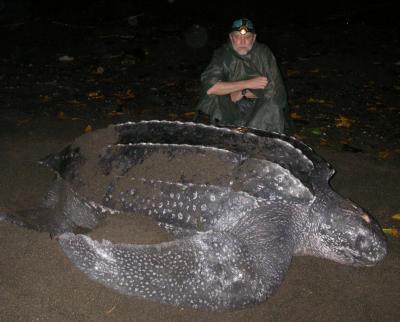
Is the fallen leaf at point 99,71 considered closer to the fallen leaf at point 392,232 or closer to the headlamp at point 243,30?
the headlamp at point 243,30

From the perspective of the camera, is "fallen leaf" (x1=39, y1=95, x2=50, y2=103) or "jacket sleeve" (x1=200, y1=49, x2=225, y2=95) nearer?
"jacket sleeve" (x1=200, y1=49, x2=225, y2=95)

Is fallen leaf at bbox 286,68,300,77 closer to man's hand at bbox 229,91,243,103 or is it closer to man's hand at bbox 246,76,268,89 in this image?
man's hand at bbox 229,91,243,103

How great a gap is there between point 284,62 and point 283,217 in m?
A: 4.69

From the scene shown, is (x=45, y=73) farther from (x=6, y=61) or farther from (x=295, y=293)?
(x=295, y=293)

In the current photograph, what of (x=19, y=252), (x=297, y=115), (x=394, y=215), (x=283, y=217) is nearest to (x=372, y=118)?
(x=297, y=115)

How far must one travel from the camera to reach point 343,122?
424 cm

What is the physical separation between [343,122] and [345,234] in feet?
7.80

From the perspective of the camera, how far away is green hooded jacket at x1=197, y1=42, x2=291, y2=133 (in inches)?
123

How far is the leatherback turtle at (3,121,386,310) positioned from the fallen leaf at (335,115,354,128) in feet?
6.54

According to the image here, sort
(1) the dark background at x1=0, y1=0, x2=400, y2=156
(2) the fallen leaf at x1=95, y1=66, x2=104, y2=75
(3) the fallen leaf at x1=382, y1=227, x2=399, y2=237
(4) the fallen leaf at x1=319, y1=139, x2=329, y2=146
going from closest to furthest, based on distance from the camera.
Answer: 1. (3) the fallen leaf at x1=382, y1=227, x2=399, y2=237
2. (4) the fallen leaf at x1=319, y1=139, x2=329, y2=146
3. (1) the dark background at x1=0, y1=0, x2=400, y2=156
4. (2) the fallen leaf at x1=95, y1=66, x2=104, y2=75

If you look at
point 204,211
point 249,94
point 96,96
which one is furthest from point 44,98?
point 204,211

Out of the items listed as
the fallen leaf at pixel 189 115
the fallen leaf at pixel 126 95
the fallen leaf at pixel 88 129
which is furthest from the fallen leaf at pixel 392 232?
the fallen leaf at pixel 126 95

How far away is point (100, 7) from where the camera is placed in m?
10.6

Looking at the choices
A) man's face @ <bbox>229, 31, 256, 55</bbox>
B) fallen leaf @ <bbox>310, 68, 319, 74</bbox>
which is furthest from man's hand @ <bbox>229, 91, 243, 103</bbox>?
fallen leaf @ <bbox>310, 68, 319, 74</bbox>
